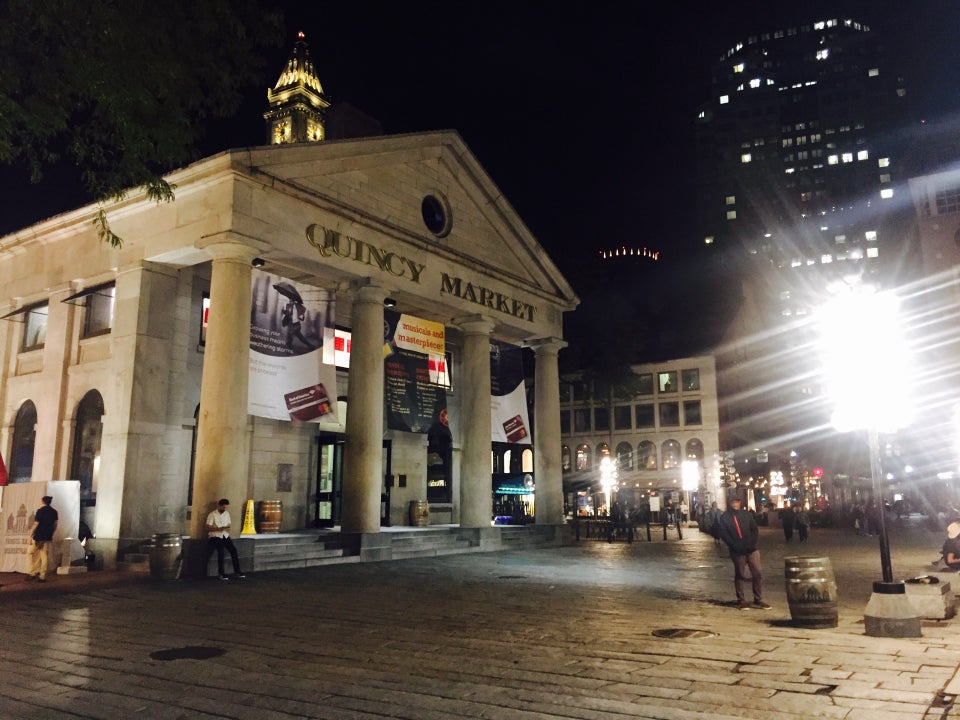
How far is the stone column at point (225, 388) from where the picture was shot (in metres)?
16.4

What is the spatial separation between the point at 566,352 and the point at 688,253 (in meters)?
70.7

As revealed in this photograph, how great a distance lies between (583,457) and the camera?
6206 centimetres

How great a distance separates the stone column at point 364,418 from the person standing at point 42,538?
269 inches

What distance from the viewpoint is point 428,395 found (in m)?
23.0

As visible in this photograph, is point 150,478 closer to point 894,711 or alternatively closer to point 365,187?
point 365,187

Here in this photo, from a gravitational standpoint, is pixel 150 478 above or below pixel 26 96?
below

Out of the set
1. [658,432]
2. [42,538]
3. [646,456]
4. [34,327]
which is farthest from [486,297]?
[646,456]

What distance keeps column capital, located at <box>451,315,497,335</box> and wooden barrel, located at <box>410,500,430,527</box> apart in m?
6.61

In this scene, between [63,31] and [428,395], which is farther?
[428,395]

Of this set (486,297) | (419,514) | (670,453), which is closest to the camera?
(486,297)

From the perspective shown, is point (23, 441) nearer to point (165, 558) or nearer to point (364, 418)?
point (165, 558)

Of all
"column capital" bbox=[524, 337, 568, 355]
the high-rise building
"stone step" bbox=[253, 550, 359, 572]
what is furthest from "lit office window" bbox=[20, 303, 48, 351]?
the high-rise building

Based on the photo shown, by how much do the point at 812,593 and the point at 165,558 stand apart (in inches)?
482

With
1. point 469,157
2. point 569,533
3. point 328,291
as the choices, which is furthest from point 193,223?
point 569,533
